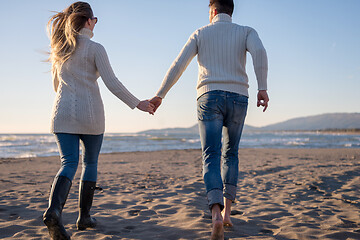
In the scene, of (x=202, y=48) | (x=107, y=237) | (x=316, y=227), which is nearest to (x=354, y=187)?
(x=316, y=227)

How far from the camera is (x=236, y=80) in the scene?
240 cm

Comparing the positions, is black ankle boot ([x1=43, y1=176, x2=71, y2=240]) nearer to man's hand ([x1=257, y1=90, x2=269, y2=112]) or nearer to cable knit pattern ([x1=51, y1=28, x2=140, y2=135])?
cable knit pattern ([x1=51, y1=28, x2=140, y2=135])

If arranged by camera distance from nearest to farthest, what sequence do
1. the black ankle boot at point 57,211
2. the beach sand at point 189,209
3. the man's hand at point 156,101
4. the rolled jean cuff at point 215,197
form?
the black ankle boot at point 57,211
the rolled jean cuff at point 215,197
the beach sand at point 189,209
the man's hand at point 156,101

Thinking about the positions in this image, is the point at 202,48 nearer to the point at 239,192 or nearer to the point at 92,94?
the point at 92,94

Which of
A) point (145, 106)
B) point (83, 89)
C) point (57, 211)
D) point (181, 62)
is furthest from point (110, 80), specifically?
point (57, 211)

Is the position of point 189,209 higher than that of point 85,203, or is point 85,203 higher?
point 85,203

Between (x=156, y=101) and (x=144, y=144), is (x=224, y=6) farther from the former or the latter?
(x=144, y=144)

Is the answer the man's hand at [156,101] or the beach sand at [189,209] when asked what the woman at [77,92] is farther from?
the beach sand at [189,209]

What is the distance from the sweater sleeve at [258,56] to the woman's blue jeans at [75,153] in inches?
60.2

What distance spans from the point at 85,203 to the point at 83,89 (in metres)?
1.06

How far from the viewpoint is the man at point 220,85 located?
2.34 m

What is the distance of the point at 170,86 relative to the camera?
2.57 m

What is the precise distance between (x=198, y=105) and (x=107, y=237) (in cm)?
139

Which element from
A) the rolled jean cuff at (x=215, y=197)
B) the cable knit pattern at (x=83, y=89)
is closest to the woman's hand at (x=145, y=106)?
the cable knit pattern at (x=83, y=89)
